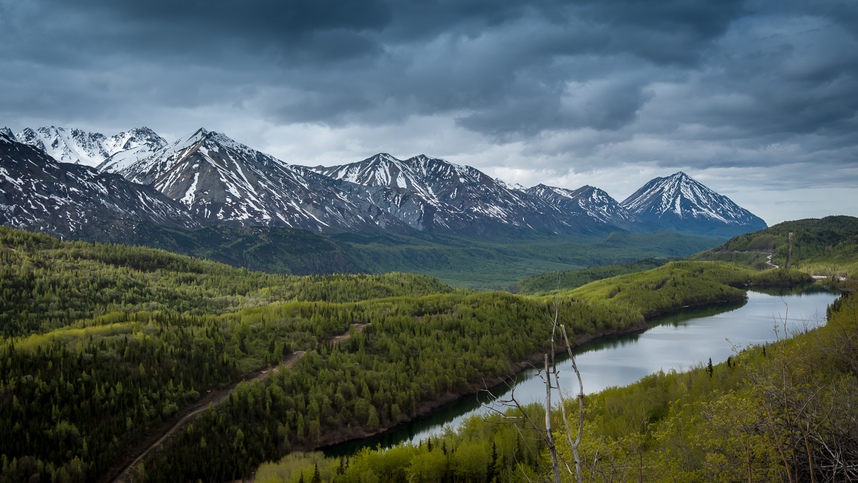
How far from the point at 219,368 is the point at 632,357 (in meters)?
97.3

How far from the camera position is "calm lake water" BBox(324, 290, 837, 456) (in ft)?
333

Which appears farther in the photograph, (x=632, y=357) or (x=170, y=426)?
(x=632, y=357)

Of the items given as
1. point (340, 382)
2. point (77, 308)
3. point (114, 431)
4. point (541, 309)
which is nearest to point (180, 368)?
point (114, 431)

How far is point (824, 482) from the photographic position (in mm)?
19750

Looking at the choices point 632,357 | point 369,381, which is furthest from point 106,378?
point 632,357

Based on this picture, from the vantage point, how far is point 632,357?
148 meters

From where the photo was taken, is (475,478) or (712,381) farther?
(712,381)

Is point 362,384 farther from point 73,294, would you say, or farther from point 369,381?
point 73,294

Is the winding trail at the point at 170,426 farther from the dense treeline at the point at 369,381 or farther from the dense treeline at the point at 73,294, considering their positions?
the dense treeline at the point at 73,294

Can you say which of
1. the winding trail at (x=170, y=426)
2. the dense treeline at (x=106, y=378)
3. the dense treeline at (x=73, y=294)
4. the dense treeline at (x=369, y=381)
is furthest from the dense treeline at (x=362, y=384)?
the dense treeline at (x=73, y=294)

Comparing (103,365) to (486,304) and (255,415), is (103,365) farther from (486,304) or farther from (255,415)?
(486,304)

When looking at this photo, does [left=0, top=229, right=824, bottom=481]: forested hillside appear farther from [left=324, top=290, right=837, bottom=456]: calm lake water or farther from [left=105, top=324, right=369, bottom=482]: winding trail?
[left=324, top=290, right=837, bottom=456]: calm lake water

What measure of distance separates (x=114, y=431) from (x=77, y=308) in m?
87.3

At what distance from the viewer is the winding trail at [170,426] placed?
77062 mm
